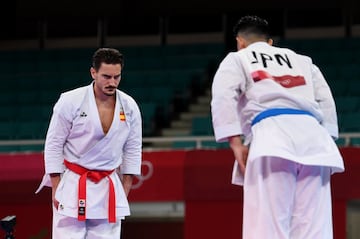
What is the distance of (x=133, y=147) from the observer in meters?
4.18

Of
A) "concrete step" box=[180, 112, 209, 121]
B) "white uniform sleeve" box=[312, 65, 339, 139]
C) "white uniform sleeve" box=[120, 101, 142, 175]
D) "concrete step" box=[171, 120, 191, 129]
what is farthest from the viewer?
"concrete step" box=[180, 112, 209, 121]

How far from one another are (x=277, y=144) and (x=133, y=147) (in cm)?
111

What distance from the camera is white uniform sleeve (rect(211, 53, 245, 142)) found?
11.1 ft

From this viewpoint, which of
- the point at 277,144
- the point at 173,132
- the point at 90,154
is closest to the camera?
the point at 277,144

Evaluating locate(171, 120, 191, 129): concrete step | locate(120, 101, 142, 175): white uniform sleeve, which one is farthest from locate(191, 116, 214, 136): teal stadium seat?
locate(120, 101, 142, 175): white uniform sleeve

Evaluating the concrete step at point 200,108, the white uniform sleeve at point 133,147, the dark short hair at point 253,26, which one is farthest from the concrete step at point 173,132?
the dark short hair at point 253,26

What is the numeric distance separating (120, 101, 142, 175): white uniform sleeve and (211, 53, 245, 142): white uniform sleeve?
825mm

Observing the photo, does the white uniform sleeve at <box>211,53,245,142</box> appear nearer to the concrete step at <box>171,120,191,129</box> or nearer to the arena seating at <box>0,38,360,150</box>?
the arena seating at <box>0,38,360,150</box>

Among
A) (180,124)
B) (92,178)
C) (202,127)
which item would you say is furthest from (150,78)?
(92,178)

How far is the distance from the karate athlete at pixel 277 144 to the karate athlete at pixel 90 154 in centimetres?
80

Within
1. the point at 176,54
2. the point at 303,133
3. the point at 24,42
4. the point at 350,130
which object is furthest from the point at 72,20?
the point at 303,133

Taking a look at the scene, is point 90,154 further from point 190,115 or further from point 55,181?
point 190,115

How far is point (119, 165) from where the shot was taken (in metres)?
4.18

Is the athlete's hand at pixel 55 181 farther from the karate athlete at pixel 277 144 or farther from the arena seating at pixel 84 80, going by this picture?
the arena seating at pixel 84 80
